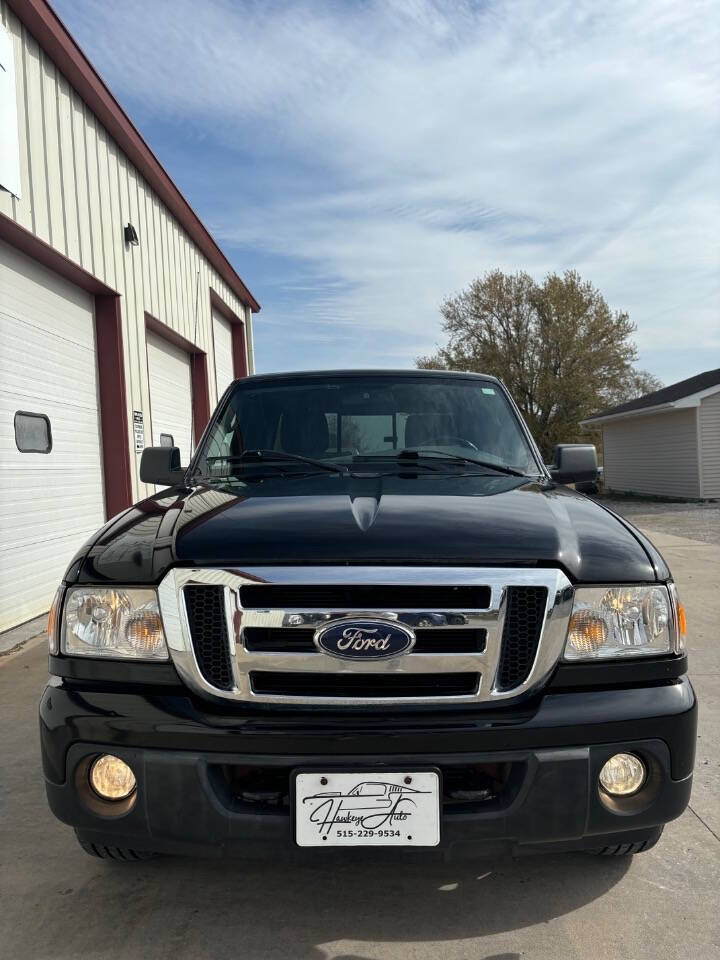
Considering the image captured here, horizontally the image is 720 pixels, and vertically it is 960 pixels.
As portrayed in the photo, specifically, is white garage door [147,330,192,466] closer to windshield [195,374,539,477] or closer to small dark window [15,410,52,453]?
small dark window [15,410,52,453]

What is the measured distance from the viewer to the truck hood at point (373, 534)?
1.95 m

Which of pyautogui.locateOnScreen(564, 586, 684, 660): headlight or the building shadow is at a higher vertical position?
pyautogui.locateOnScreen(564, 586, 684, 660): headlight

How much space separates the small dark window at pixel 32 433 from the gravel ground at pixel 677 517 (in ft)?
27.6

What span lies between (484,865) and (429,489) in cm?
123

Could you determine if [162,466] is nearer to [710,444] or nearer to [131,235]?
[131,235]

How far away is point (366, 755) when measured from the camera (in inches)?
72.9

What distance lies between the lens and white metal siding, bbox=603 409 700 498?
68.0 ft

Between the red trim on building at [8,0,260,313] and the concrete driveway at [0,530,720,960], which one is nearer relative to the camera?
the concrete driveway at [0,530,720,960]

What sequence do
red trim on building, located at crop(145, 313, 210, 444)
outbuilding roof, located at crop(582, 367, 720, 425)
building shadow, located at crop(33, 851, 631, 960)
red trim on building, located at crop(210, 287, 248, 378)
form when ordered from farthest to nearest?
outbuilding roof, located at crop(582, 367, 720, 425), red trim on building, located at crop(210, 287, 248, 378), red trim on building, located at crop(145, 313, 210, 444), building shadow, located at crop(33, 851, 631, 960)

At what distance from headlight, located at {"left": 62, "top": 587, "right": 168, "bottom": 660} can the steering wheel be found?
5.34ft

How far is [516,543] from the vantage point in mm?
1990

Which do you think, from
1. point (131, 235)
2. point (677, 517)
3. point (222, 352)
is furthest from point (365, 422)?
point (677, 517)

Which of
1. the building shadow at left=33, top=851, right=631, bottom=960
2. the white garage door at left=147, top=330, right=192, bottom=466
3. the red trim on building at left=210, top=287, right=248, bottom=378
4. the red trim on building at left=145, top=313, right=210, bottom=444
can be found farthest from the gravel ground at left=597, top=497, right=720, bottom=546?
the building shadow at left=33, top=851, right=631, bottom=960

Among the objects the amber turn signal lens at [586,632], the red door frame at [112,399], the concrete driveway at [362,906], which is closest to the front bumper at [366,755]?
the amber turn signal lens at [586,632]
